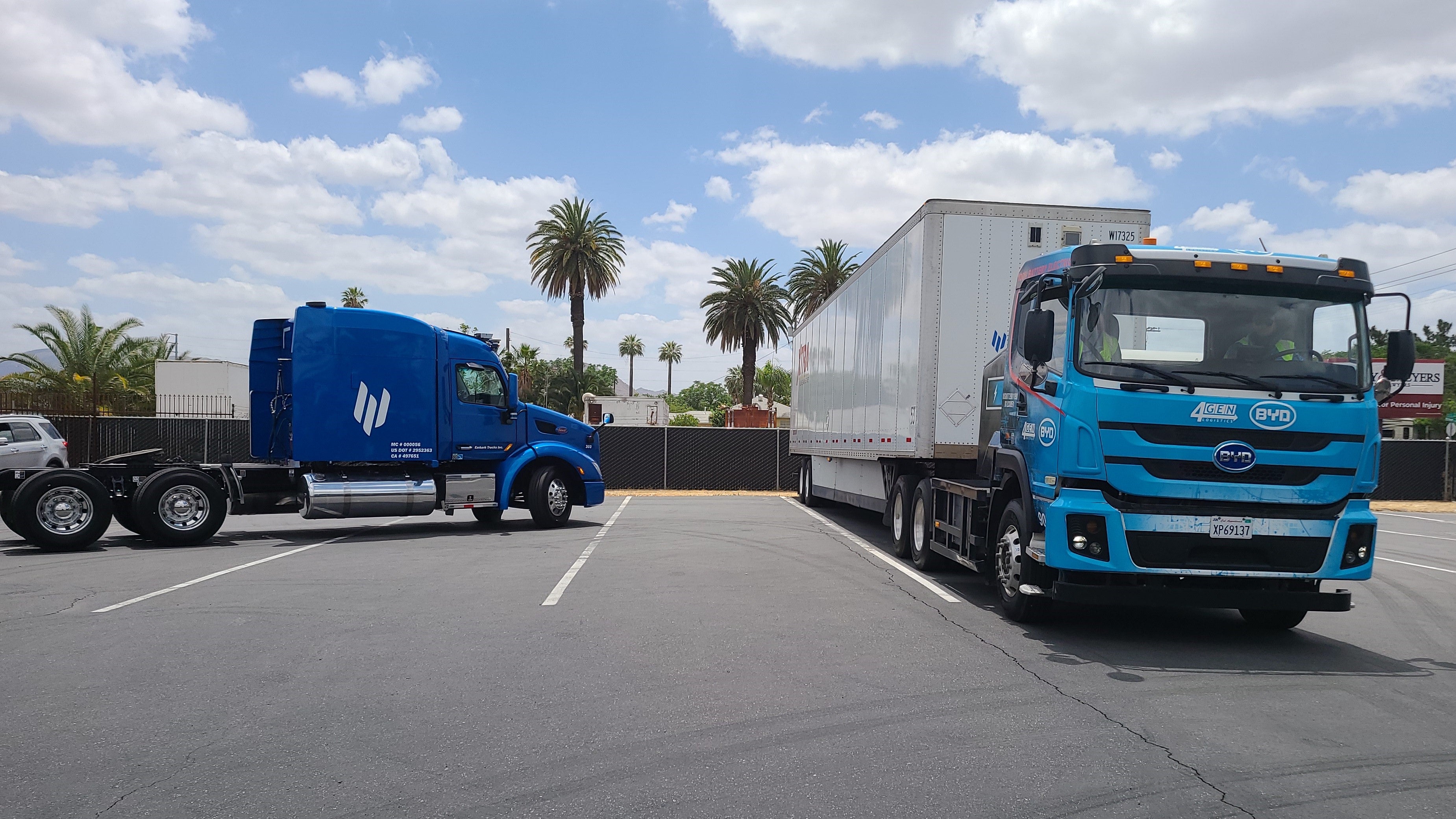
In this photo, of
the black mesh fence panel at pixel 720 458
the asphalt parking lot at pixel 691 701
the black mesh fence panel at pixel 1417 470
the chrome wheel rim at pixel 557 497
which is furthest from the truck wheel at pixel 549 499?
the black mesh fence panel at pixel 1417 470

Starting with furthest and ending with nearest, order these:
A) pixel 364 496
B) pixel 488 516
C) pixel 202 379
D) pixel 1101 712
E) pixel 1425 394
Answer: pixel 1425 394 < pixel 202 379 < pixel 488 516 < pixel 364 496 < pixel 1101 712

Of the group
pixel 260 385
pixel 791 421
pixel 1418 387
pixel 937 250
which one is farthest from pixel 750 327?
pixel 937 250

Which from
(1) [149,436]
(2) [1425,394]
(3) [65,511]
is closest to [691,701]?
(3) [65,511]

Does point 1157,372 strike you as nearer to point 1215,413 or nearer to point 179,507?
point 1215,413

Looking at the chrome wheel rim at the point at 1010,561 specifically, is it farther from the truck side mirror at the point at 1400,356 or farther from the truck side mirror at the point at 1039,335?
the truck side mirror at the point at 1400,356

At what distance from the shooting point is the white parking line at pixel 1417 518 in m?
21.7

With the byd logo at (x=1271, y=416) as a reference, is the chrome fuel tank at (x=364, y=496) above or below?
below

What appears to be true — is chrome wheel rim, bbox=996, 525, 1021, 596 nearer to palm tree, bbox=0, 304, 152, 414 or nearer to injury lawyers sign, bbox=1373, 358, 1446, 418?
palm tree, bbox=0, 304, 152, 414

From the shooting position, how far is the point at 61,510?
12.3m

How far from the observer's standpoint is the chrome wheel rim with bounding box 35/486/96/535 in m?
12.2

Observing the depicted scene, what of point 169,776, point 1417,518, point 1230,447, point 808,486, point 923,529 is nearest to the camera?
point 169,776

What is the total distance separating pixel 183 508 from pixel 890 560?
9.11 m

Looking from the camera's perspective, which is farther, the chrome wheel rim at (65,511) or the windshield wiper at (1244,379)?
the chrome wheel rim at (65,511)

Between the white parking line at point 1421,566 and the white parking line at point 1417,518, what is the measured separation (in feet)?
32.7
